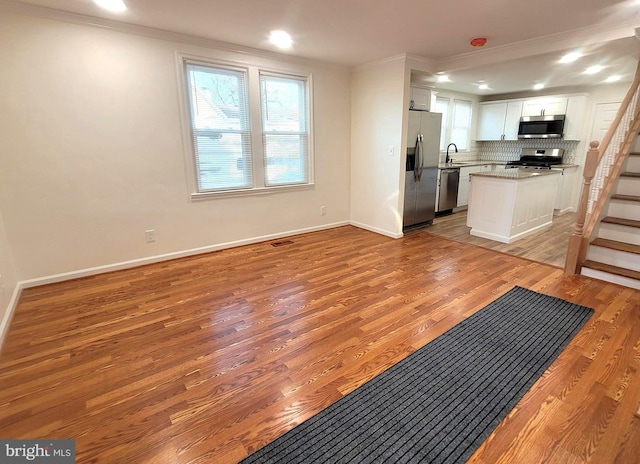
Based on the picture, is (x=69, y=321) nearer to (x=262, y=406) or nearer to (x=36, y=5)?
(x=262, y=406)

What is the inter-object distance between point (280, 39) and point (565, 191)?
6.04 meters

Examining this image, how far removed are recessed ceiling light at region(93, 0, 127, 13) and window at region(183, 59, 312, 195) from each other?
840 mm

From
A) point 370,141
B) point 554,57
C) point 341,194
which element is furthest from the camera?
point 341,194

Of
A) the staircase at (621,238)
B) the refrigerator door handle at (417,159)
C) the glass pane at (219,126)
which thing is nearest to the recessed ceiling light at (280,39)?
the glass pane at (219,126)

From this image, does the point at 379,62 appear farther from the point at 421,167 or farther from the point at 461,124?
the point at 461,124

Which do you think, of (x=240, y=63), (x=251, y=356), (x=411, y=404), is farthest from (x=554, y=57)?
(x=251, y=356)

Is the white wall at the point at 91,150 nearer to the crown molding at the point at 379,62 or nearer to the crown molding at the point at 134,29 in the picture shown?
the crown molding at the point at 134,29

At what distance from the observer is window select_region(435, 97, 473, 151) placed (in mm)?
6715

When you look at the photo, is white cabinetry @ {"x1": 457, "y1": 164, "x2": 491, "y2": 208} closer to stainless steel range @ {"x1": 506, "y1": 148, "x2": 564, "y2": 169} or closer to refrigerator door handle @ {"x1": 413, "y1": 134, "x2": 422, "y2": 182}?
stainless steel range @ {"x1": 506, "y1": 148, "x2": 564, "y2": 169}

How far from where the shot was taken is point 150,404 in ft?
5.80

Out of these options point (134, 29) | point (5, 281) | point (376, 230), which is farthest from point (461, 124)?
point (5, 281)

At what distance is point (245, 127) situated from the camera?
4.18 m

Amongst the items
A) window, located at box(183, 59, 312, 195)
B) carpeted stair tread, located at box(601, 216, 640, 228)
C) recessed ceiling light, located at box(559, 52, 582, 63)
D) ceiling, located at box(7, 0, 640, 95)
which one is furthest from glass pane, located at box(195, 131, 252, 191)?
carpeted stair tread, located at box(601, 216, 640, 228)

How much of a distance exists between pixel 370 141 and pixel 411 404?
406 cm
